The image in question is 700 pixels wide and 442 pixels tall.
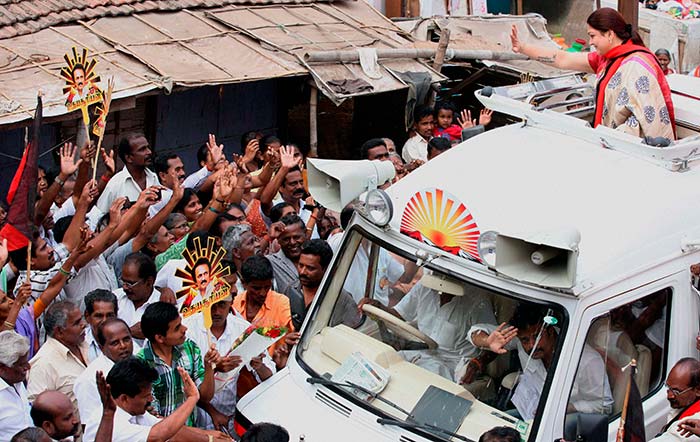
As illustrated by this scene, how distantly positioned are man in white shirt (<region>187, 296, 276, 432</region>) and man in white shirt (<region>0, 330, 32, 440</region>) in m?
1.03

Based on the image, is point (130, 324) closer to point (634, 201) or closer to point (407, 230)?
point (407, 230)

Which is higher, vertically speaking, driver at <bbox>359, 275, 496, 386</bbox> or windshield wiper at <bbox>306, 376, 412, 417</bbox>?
driver at <bbox>359, 275, 496, 386</bbox>

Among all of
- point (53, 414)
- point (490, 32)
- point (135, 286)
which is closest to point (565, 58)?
point (135, 286)

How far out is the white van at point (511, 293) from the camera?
206 inches

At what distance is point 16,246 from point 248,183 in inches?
107

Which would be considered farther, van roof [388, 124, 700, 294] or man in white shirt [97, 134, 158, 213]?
man in white shirt [97, 134, 158, 213]

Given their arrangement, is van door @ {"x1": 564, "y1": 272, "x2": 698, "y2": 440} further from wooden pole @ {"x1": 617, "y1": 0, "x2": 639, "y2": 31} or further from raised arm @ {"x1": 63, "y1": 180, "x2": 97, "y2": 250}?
wooden pole @ {"x1": 617, "y1": 0, "x2": 639, "y2": 31}

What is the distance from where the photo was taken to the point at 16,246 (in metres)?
6.71

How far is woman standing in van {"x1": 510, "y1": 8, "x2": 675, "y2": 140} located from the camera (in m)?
6.70

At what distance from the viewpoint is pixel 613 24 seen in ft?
22.5

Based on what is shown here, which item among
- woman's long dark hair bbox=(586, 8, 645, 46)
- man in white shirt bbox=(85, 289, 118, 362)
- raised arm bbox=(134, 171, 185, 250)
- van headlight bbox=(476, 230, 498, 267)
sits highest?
woman's long dark hair bbox=(586, 8, 645, 46)

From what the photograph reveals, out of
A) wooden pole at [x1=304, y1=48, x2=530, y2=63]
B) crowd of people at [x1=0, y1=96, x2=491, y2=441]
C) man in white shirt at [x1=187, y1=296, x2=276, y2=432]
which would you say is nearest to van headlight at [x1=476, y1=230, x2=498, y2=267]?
crowd of people at [x1=0, y1=96, x2=491, y2=441]

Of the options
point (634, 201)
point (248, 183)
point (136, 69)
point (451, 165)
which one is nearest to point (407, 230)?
point (451, 165)

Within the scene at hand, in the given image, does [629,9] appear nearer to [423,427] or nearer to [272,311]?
[272,311]
